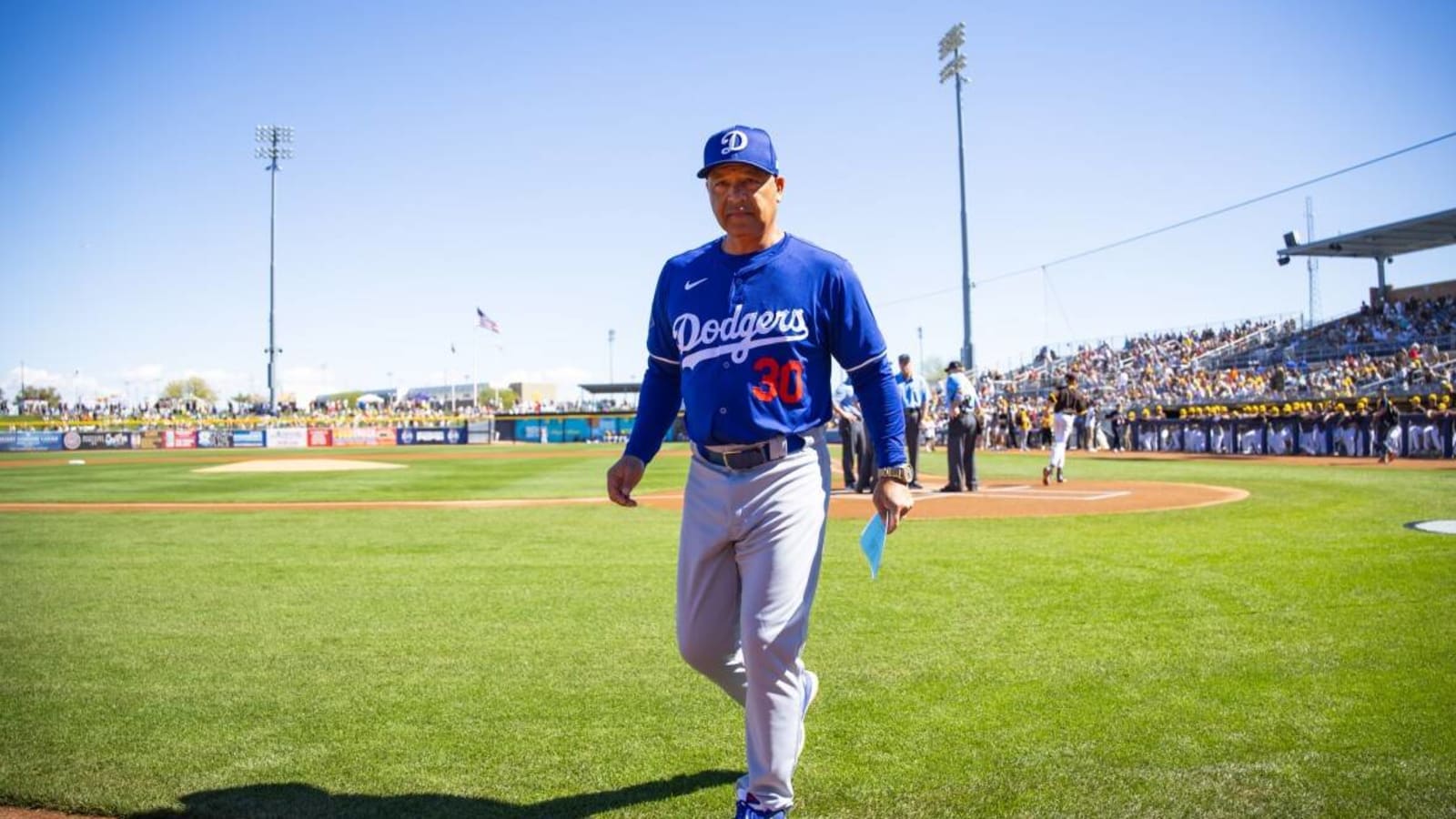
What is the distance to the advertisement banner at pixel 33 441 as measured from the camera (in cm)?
5025

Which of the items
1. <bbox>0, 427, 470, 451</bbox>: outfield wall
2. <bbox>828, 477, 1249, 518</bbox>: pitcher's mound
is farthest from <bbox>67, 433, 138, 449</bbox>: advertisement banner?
<bbox>828, 477, 1249, 518</bbox>: pitcher's mound

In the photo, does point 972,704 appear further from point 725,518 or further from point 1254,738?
point 725,518

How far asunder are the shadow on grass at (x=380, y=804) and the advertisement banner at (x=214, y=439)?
5777 cm

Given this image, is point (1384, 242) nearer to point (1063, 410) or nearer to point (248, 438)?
point (1063, 410)

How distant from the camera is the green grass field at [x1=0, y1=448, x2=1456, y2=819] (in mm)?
3365

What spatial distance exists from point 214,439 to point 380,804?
59.7 metres

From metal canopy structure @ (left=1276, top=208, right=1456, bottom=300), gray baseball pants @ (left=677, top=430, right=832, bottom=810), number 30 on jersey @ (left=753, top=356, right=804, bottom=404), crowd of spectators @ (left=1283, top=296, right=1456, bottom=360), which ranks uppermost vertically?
metal canopy structure @ (left=1276, top=208, right=1456, bottom=300)

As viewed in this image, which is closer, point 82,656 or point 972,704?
point 972,704

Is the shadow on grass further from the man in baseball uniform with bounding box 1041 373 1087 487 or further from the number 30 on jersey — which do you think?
the man in baseball uniform with bounding box 1041 373 1087 487

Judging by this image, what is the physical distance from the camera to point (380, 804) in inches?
129

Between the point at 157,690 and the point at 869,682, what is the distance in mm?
3444

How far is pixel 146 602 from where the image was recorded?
Answer: 6.89 meters

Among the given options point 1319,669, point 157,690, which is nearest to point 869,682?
point 1319,669

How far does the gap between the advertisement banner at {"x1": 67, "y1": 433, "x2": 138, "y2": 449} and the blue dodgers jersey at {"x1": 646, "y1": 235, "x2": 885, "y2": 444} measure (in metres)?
58.9
